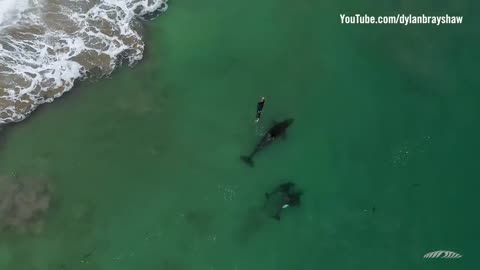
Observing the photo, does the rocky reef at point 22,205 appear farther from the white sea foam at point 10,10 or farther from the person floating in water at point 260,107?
the person floating in water at point 260,107

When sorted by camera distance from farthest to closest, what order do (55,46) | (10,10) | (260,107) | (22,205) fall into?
(55,46), (10,10), (260,107), (22,205)

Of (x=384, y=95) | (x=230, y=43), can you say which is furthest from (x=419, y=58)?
(x=230, y=43)

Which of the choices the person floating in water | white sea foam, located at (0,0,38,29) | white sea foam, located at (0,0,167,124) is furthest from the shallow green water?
white sea foam, located at (0,0,38,29)

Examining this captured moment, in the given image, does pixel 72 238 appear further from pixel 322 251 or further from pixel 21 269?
pixel 322 251

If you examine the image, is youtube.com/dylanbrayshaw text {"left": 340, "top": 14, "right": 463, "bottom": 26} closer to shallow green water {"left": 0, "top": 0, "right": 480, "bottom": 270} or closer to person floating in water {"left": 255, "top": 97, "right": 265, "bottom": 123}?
shallow green water {"left": 0, "top": 0, "right": 480, "bottom": 270}

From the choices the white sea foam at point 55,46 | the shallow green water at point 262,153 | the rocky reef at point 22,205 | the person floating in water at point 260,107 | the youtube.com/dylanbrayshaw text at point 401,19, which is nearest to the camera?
the rocky reef at point 22,205

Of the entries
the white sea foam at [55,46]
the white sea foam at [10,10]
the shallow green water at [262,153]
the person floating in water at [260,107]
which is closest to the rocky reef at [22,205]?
the shallow green water at [262,153]

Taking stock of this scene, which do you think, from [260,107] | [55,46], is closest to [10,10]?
[55,46]

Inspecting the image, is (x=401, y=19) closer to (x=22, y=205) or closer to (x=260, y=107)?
(x=260, y=107)
